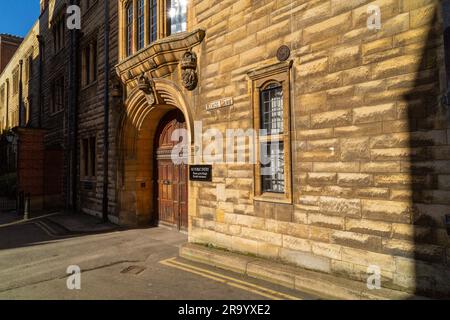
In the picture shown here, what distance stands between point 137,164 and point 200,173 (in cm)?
441

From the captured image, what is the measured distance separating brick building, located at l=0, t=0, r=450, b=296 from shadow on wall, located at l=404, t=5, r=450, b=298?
13mm

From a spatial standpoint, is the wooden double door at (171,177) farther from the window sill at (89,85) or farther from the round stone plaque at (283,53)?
the round stone plaque at (283,53)

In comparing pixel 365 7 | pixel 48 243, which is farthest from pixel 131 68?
pixel 365 7

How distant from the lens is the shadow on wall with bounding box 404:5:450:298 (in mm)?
3654

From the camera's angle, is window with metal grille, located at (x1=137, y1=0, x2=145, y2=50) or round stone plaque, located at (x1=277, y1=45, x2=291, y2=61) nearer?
round stone plaque, located at (x1=277, y1=45, x2=291, y2=61)

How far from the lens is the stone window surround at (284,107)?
5266 millimetres

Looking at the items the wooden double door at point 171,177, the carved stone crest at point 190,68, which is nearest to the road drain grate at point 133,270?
the wooden double door at point 171,177

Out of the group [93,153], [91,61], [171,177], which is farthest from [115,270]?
[91,61]

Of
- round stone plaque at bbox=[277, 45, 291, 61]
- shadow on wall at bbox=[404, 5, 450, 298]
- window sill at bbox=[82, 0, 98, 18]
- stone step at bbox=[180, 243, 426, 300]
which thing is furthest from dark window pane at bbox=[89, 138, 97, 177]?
shadow on wall at bbox=[404, 5, 450, 298]

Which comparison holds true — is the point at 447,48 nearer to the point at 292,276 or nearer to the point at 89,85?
the point at 292,276

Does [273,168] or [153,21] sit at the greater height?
[153,21]

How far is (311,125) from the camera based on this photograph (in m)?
4.98

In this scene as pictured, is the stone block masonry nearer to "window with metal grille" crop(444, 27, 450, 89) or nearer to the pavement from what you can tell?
"window with metal grille" crop(444, 27, 450, 89)
